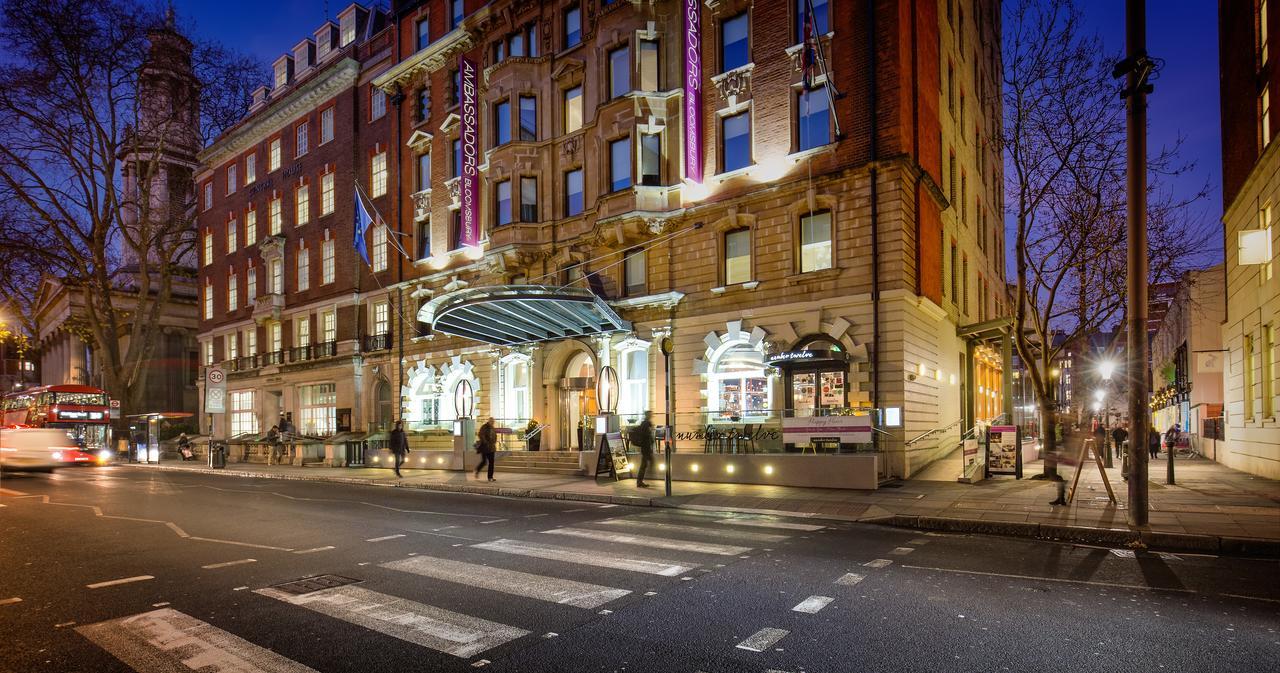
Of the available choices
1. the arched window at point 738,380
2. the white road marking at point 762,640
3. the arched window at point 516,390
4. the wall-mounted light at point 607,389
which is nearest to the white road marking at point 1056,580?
the white road marking at point 762,640

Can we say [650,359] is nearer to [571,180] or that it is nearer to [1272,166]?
[571,180]

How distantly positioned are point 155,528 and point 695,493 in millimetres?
10294

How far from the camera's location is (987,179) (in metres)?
35.5

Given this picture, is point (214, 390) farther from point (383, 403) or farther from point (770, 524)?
point (770, 524)

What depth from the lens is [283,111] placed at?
4038 centimetres

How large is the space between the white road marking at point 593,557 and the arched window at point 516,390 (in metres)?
18.1

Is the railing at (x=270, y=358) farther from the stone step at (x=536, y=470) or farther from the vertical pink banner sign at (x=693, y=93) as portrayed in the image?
the vertical pink banner sign at (x=693, y=93)

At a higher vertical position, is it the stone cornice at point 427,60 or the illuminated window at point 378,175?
the stone cornice at point 427,60

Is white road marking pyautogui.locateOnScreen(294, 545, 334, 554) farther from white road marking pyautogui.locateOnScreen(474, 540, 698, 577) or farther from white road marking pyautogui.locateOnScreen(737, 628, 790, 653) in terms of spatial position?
white road marking pyautogui.locateOnScreen(737, 628, 790, 653)

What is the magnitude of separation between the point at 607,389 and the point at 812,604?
17483mm

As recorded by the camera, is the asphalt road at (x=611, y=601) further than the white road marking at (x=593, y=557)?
No

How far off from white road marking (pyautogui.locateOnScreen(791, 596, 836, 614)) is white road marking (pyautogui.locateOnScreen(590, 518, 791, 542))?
337cm

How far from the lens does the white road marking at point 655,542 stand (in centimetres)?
914

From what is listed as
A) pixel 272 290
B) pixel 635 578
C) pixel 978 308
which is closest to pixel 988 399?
pixel 978 308
